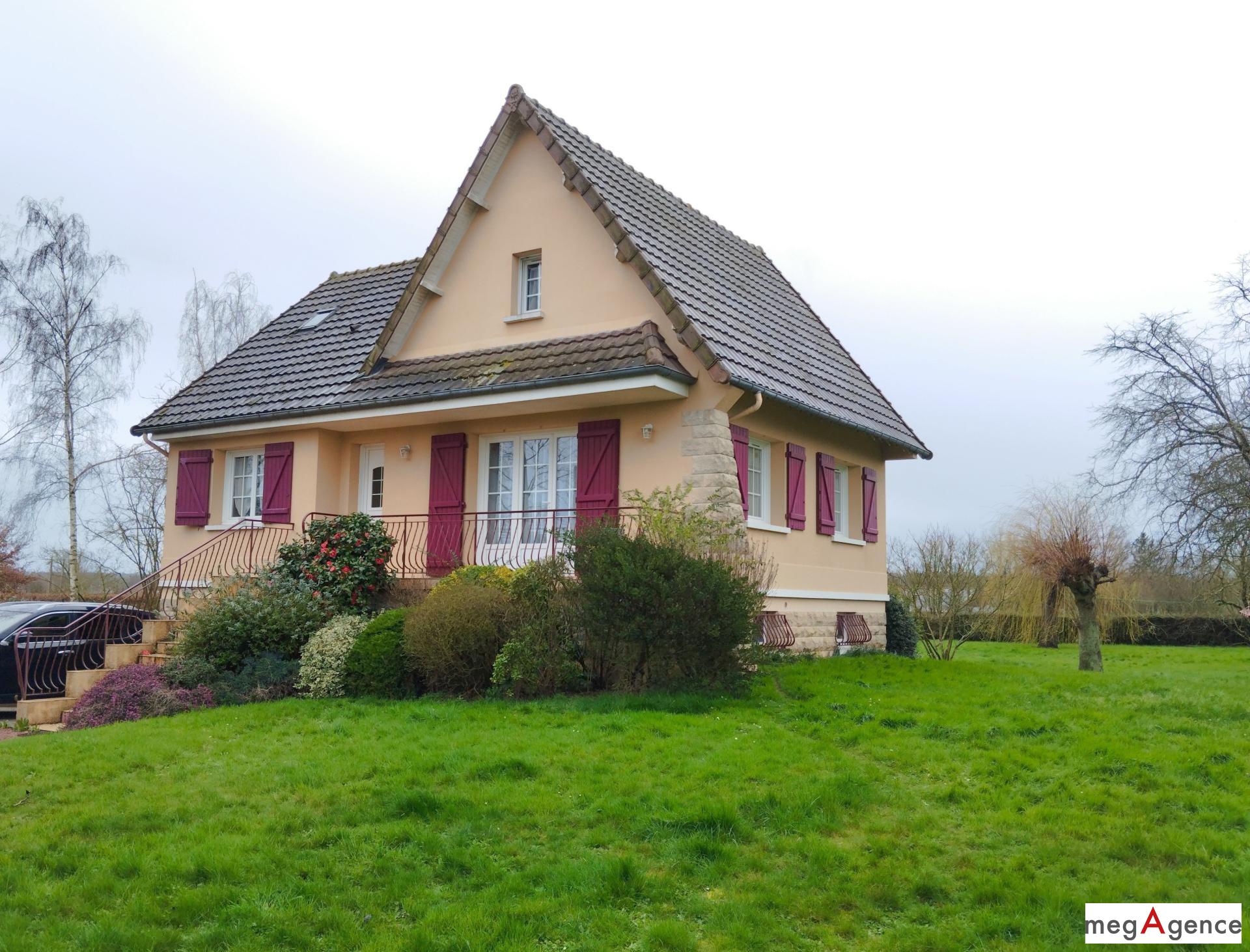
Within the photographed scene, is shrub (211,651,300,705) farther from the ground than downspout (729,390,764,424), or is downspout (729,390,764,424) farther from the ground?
downspout (729,390,764,424)

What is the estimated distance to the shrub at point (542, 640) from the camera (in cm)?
1106

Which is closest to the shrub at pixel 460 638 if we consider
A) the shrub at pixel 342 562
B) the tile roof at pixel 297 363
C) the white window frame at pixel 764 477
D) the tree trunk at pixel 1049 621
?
the shrub at pixel 342 562

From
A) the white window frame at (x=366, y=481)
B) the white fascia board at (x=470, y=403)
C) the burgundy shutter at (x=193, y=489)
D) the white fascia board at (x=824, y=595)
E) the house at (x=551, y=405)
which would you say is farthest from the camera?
the burgundy shutter at (x=193, y=489)

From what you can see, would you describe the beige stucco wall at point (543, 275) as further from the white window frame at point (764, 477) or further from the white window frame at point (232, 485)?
the white window frame at point (232, 485)

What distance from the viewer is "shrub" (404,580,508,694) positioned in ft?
37.4

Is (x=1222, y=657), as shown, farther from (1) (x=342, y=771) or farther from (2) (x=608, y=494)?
(1) (x=342, y=771)

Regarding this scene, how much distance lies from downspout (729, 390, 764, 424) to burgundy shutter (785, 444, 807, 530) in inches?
57.1

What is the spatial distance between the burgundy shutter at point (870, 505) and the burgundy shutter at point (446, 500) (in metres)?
7.10

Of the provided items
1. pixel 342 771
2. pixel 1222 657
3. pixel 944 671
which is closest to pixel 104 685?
pixel 342 771

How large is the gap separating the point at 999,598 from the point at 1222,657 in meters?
5.07

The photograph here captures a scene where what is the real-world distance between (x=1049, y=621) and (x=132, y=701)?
919 inches

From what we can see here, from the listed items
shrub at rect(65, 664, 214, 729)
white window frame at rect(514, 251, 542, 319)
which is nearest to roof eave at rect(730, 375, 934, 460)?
white window frame at rect(514, 251, 542, 319)

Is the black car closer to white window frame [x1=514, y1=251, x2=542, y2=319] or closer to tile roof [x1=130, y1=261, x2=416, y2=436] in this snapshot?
tile roof [x1=130, y1=261, x2=416, y2=436]

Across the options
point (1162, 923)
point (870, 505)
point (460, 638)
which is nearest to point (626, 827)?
point (1162, 923)
